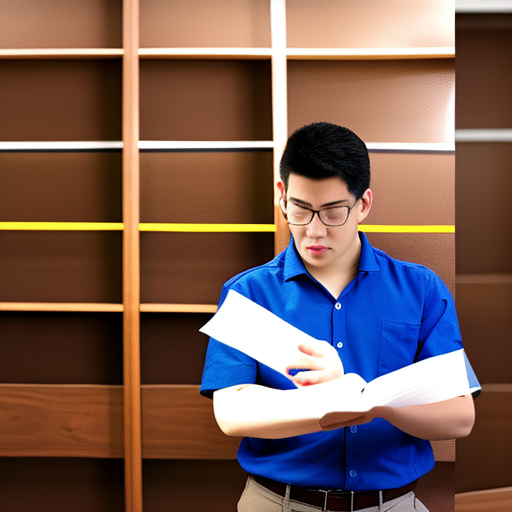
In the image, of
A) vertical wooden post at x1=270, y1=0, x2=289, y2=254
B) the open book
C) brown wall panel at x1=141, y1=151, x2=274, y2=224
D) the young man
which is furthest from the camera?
brown wall panel at x1=141, y1=151, x2=274, y2=224

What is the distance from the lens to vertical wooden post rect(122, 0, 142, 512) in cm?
164

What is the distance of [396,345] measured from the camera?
3.82 feet

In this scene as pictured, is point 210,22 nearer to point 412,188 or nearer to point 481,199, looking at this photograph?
point 412,188

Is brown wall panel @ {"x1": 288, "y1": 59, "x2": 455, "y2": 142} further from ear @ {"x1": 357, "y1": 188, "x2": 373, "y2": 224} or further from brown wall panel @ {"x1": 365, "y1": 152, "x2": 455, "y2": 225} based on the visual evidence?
ear @ {"x1": 357, "y1": 188, "x2": 373, "y2": 224}

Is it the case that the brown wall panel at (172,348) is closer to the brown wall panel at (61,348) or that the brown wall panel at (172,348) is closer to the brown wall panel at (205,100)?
the brown wall panel at (61,348)

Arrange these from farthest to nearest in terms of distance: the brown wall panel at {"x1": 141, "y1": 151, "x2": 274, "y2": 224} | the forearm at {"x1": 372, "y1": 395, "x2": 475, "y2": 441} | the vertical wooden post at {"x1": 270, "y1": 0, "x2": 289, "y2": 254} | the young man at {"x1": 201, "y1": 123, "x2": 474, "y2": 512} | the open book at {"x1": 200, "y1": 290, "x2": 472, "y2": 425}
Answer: the brown wall panel at {"x1": 141, "y1": 151, "x2": 274, "y2": 224} → the vertical wooden post at {"x1": 270, "y1": 0, "x2": 289, "y2": 254} → the young man at {"x1": 201, "y1": 123, "x2": 474, "y2": 512} → the forearm at {"x1": 372, "y1": 395, "x2": 475, "y2": 441} → the open book at {"x1": 200, "y1": 290, "x2": 472, "y2": 425}

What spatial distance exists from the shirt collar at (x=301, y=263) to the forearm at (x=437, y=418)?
36cm

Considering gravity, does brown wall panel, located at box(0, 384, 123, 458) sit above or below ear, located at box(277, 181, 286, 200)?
below

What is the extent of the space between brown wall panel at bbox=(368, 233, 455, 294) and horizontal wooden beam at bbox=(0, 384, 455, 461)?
33.8 inches

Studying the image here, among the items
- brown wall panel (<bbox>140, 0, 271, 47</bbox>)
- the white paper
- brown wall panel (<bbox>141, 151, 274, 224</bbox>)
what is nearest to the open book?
the white paper

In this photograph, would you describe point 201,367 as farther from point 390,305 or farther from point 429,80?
point 429,80

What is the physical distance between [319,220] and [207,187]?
726 millimetres

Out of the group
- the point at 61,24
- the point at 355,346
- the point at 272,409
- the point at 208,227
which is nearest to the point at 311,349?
the point at 272,409

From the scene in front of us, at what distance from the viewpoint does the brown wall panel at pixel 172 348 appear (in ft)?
5.80
